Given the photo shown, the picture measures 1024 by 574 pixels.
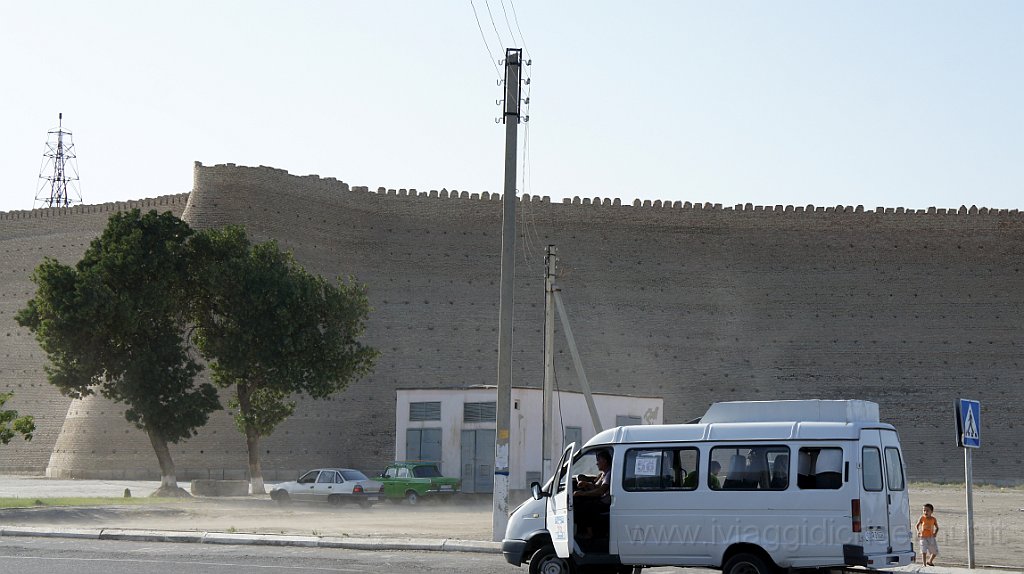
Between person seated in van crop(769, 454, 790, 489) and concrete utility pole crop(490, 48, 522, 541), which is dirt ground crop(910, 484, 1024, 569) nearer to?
person seated in van crop(769, 454, 790, 489)

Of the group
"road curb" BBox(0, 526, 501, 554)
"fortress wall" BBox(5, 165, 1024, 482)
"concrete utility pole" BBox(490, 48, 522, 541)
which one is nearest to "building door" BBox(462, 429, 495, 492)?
"concrete utility pole" BBox(490, 48, 522, 541)

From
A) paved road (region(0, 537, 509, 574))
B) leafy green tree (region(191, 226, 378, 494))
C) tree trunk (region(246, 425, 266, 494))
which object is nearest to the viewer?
paved road (region(0, 537, 509, 574))

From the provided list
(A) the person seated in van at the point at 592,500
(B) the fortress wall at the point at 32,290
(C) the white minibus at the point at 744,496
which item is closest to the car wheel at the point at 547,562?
(C) the white minibus at the point at 744,496

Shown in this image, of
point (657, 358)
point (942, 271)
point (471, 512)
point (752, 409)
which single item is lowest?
point (471, 512)

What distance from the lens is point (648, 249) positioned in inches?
2052

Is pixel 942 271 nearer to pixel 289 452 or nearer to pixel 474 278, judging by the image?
pixel 474 278

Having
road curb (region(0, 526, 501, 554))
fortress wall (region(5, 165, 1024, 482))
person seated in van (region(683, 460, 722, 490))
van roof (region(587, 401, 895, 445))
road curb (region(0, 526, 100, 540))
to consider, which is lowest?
road curb (region(0, 526, 100, 540))

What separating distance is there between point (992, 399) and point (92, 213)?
3727cm

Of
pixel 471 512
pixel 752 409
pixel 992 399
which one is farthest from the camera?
pixel 992 399

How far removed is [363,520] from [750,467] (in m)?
11.9

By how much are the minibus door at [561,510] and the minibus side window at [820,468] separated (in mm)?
2115

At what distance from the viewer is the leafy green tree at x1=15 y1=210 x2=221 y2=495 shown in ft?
97.0

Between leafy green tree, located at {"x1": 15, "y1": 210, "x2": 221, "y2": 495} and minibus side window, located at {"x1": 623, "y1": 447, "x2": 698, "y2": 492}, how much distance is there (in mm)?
20503

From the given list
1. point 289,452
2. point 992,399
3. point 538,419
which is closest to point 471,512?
point 538,419
